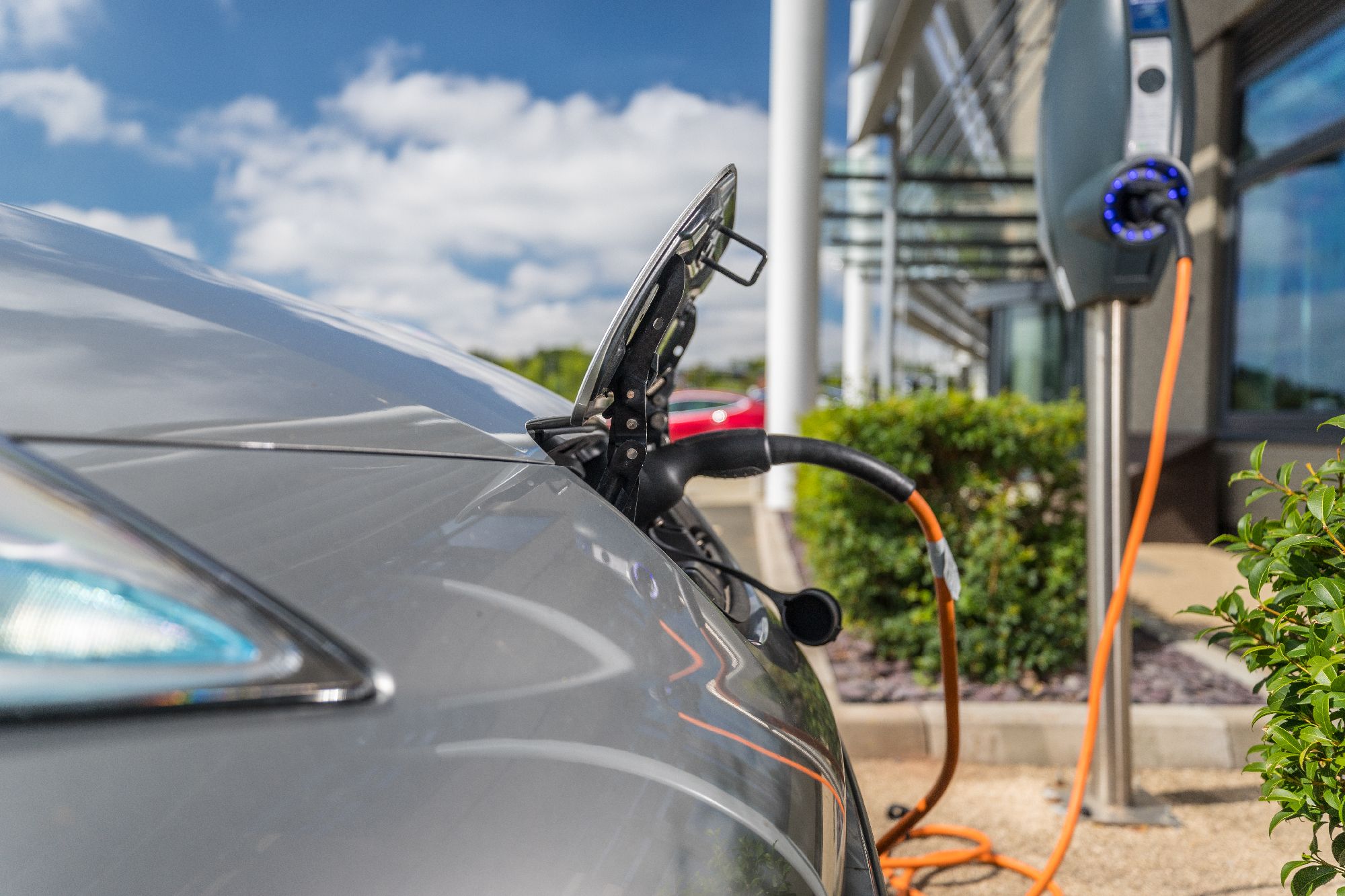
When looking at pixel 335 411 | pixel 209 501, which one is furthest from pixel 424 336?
Result: pixel 209 501

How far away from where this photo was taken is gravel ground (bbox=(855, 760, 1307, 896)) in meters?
2.29

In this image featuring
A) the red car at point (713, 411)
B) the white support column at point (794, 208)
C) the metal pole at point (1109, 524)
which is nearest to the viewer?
the metal pole at point (1109, 524)

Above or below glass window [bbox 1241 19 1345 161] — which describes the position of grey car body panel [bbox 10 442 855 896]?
below

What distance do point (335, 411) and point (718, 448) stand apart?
544mm

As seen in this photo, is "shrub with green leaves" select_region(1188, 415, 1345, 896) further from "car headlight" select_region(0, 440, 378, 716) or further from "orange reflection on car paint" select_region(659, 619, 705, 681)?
"car headlight" select_region(0, 440, 378, 716)

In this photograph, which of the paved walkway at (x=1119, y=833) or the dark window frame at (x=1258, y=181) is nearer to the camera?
the paved walkway at (x=1119, y=833)

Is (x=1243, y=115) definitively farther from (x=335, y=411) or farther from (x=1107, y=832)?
(x=335, y=411)

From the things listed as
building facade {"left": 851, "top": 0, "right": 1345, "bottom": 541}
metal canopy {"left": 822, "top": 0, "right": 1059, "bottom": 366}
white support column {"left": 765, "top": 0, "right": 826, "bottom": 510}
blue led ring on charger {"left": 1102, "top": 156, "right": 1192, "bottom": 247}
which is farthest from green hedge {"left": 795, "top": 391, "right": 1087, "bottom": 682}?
metal canopy {"left": 822, "top": 0, "right": 1059, "bottom": 366}

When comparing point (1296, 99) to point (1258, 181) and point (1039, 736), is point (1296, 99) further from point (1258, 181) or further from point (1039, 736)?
point (1039, 736)

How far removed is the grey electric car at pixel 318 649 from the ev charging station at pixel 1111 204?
1.91 meters

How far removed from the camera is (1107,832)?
2555 mm

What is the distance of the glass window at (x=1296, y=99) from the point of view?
600cm

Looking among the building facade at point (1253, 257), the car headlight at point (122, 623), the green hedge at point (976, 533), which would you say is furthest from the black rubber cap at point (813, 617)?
the building facade at point (1253, 257)

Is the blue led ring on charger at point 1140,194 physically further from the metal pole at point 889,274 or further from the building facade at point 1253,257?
the metal pole at point 889,274
